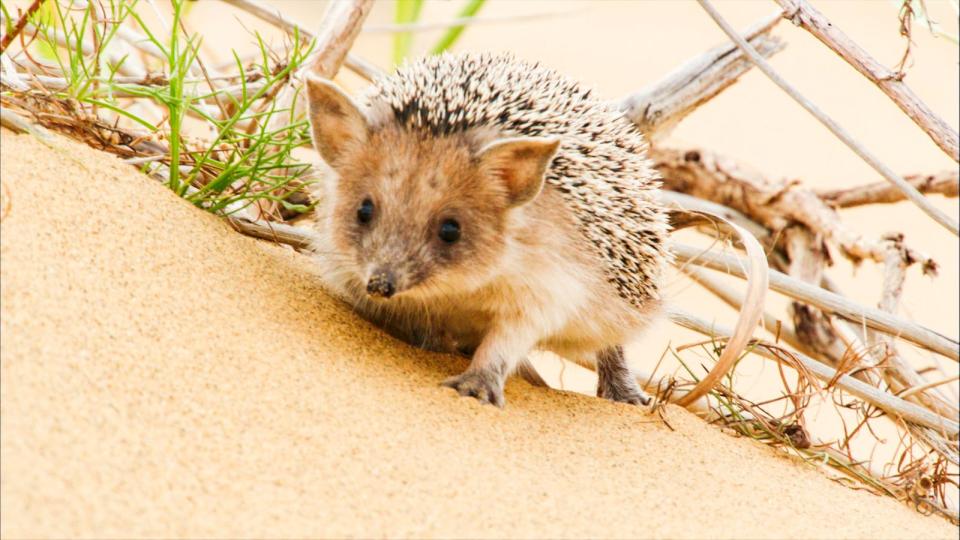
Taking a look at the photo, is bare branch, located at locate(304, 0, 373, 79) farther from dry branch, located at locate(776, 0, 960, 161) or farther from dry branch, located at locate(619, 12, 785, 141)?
dry branch, located at locate(776, 0, 960, 161)

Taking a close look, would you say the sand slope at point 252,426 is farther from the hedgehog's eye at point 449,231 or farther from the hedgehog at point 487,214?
the hedgehog's eye at point 449,231

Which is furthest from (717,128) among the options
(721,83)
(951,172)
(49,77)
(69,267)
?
(69,267)

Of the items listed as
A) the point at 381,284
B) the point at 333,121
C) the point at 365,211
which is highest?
the point at 333,121

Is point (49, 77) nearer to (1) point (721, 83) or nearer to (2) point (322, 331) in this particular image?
(2) point (322, 331)

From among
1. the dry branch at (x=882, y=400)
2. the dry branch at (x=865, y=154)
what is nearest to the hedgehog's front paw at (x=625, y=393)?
the dry branch at (x=882, y=400)

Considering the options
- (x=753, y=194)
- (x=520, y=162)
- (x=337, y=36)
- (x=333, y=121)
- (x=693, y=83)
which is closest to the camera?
(x=520, y=162)

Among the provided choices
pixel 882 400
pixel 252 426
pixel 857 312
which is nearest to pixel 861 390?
pixel 882 400

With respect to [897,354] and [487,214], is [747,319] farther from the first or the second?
[897,354]
